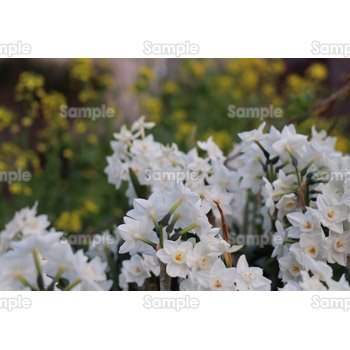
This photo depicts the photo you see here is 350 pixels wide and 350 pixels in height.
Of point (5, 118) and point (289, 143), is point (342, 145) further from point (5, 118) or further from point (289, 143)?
point (289, 143)

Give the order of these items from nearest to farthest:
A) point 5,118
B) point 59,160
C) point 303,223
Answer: point 303,223 < point 5,118 < point 59,160

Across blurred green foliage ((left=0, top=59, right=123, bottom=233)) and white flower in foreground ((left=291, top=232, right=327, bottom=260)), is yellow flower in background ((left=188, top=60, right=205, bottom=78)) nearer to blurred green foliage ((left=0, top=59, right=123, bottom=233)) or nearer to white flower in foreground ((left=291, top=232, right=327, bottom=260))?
blurred green foliage ((left=0, top=59, right=123, bottom=233))

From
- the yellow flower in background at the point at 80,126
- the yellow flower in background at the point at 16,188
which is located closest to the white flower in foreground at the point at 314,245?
the yellow flower in background at the point at 16,188

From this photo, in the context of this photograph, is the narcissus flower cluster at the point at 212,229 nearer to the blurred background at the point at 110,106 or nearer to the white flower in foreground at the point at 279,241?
the white flower in foreground at the point at 279,241

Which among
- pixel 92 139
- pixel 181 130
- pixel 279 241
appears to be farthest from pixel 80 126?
pixel 279 241

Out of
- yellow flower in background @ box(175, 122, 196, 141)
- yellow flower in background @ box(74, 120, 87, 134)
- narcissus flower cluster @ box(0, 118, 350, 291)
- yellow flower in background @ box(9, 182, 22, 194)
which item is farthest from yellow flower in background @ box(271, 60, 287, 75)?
narcissus flower cluster @ box(0, 118, 350, 291)
